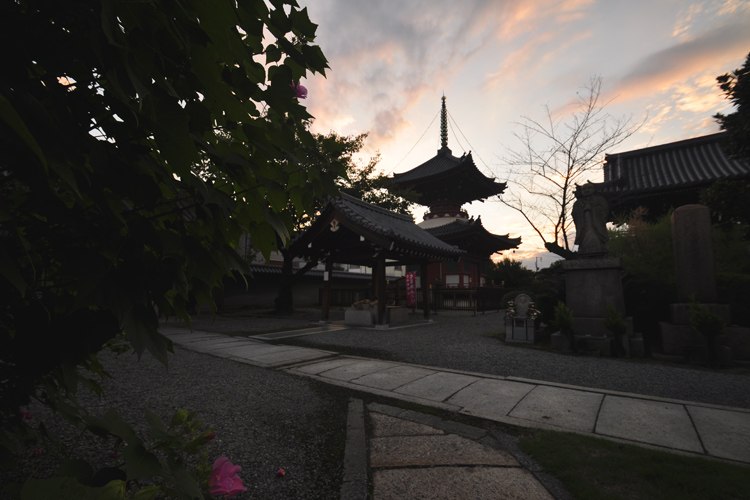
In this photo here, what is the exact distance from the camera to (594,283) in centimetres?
723

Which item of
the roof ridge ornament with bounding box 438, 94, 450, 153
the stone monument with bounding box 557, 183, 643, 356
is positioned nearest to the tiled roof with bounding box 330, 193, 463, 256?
the stone monument with bounding box 557, 183, 643, 356

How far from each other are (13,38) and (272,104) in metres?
0.57

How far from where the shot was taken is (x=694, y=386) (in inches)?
176

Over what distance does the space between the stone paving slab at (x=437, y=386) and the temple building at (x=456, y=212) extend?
14828 millimetres

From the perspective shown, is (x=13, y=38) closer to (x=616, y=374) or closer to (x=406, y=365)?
(x=406, y=365)

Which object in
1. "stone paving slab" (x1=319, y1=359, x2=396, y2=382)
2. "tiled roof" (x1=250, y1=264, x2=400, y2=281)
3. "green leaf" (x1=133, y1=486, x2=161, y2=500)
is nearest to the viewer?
"green leaf" (x1=133, y1=486, x2=161, y2=500)

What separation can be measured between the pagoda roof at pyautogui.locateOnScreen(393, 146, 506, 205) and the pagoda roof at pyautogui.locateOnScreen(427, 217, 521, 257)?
2948 mm

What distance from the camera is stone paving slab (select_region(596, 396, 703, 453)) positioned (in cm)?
277

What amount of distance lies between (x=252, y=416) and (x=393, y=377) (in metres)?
2.09

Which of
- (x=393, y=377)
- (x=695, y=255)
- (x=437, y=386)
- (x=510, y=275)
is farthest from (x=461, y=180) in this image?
(x=437, y=386)

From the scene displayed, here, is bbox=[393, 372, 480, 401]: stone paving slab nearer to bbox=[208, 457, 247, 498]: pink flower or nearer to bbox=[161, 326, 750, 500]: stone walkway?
bbox=[161, 326, 750, 500]: stone walkway

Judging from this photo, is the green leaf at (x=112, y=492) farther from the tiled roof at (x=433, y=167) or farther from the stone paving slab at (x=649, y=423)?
the tiled roof at (x=433, y=167)

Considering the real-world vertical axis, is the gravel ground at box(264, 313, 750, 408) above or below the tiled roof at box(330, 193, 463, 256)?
below

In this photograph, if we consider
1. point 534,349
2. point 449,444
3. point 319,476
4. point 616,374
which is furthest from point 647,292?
point 319,476
